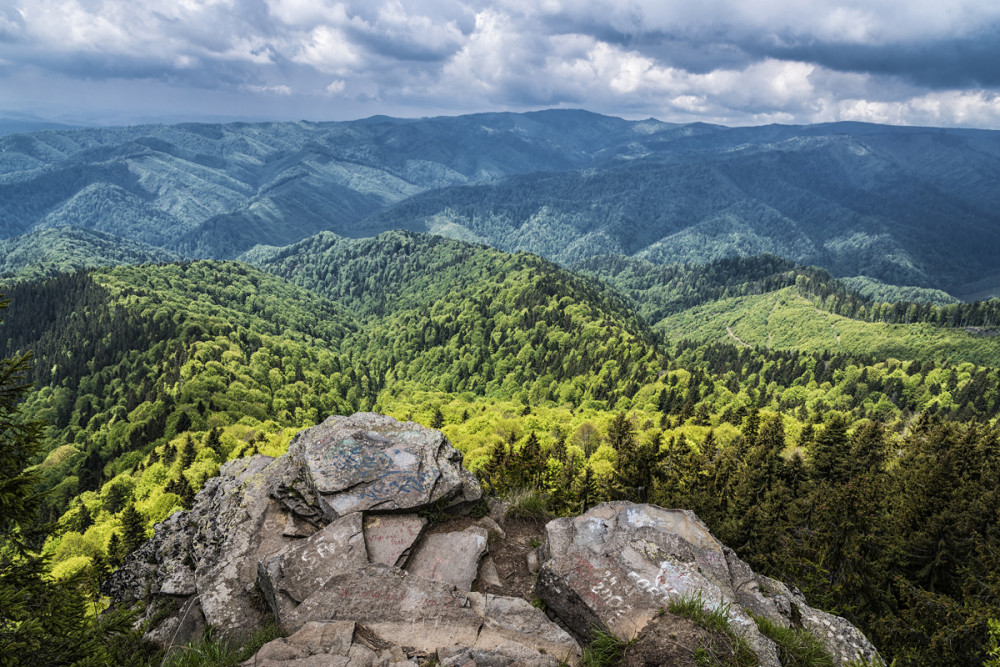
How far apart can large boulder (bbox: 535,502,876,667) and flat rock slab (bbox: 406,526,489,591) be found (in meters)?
3.43

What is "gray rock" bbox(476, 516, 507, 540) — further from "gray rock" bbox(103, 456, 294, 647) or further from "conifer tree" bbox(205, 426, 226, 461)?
"conifer tree" bbox(205, 426, 226, 461)

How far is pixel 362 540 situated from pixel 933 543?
4468cm

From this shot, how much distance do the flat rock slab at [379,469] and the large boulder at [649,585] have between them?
6.34 metres

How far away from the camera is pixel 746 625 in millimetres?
17141

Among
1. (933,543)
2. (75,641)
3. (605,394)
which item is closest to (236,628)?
(75,641)

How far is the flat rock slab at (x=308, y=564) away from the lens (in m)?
20.4

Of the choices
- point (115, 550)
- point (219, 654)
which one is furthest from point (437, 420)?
point (219, 654)

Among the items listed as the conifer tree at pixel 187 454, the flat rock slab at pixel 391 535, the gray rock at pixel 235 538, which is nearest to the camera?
the gray rock at pixel 235 538

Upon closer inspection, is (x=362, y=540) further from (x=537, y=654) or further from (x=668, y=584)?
(x=668, y=584)

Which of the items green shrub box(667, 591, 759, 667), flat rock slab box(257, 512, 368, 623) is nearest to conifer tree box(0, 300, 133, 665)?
flat rock slab box(257, 512, 368, 623)

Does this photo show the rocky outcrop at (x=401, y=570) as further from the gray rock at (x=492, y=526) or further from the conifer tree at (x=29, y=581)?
the conifer tree at (x=29, y=581)

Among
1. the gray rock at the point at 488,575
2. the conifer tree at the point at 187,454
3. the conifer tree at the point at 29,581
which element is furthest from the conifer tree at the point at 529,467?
the conifer tree at the point at 187,454

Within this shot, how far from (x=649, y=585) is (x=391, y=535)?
473 inches

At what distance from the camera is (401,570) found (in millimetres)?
20125
